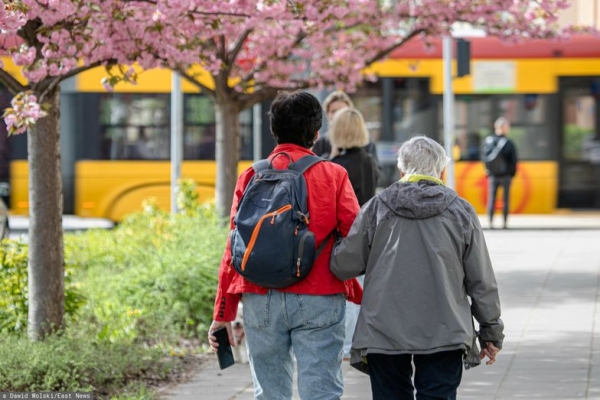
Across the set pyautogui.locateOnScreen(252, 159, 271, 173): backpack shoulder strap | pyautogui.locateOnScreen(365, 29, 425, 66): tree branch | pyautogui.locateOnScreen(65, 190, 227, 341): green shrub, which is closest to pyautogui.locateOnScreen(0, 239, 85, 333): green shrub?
pyautogui.locateOnScreen(65, 190, 227, 341): green shrub

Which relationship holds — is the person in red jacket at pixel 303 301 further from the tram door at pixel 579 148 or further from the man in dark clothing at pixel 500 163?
the tram door at pixel 579 148

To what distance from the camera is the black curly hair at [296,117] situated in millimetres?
4684

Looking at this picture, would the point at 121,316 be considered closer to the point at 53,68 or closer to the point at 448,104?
the point at 53,68

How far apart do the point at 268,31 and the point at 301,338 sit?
→ 8.16 metres

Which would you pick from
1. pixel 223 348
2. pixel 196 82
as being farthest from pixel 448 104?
pixel 223 348

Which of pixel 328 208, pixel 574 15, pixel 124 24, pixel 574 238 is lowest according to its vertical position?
pixel 574 238

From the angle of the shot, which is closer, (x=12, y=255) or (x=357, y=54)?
(x=12, y=255)

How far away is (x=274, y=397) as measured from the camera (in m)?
4.68

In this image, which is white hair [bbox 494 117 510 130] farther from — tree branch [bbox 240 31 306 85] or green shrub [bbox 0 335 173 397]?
green shrub [bbox 0 335 173 397]

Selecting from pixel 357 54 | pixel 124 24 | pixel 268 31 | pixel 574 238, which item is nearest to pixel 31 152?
pixel 124 24

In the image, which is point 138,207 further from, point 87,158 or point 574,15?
point 574,15

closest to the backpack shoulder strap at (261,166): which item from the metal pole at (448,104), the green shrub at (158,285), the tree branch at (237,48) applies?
the green shrub at (158,285)

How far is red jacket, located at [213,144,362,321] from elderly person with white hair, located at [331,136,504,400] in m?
0.07

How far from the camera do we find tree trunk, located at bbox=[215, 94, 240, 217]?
42.5 ft
